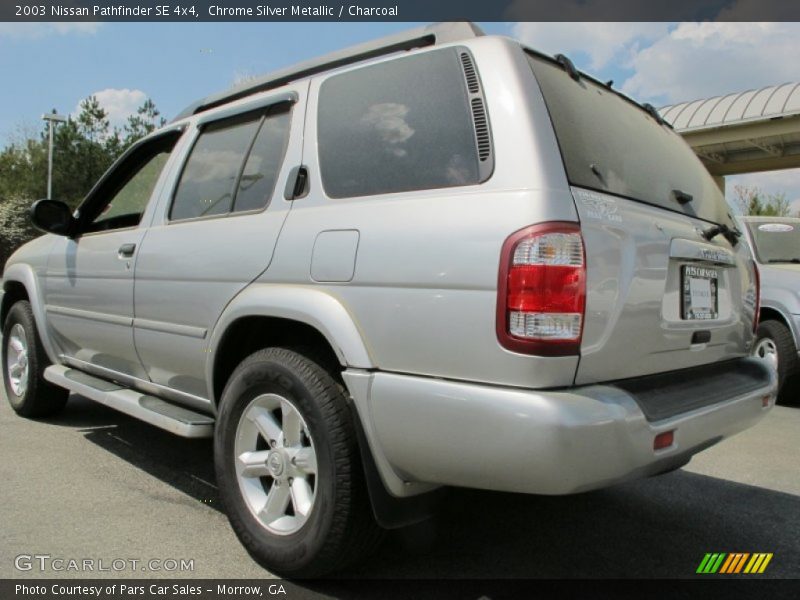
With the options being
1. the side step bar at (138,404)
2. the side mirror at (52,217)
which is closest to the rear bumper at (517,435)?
the side step bar at (138,404)

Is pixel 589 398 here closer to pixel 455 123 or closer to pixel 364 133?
pixel 455 123

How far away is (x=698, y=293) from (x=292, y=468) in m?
1.66

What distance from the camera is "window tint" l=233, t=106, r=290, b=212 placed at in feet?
9.30

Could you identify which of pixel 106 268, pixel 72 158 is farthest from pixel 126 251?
pixel 72 158

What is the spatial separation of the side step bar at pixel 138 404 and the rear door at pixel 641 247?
69.1 inches

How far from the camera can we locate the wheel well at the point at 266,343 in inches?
98.3

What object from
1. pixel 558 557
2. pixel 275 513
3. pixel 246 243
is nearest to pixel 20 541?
pixel 275 513

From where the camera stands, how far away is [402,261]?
2.14 meters

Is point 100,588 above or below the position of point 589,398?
below

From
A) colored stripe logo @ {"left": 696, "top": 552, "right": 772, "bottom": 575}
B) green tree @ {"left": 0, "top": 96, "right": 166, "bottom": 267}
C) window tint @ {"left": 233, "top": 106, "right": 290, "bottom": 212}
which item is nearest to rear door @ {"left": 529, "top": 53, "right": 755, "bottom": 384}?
colored stripe logo @ {"left": 696, "top": 552, "right": 772, "bottom": 575}

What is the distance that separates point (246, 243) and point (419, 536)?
→ 1.45 m

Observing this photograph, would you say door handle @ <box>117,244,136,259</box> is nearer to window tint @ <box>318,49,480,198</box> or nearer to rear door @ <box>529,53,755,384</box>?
window tint @ <box>318,49,480,198</box>

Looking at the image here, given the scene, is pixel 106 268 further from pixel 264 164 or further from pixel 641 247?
pixel 641 247

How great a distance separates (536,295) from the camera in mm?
1931
